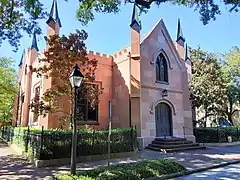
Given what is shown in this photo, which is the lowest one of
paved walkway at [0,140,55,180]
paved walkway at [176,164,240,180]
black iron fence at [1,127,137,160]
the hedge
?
paved walkway at [176,164,240,180]

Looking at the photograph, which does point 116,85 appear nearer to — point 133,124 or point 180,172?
point 133,124

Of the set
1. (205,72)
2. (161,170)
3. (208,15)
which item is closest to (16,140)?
(161,170)

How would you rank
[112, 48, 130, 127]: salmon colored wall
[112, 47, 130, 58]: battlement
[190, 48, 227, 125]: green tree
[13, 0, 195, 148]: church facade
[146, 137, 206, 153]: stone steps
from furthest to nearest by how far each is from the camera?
[190, 48, 227, 125]: green tree
[112, 47, 130, 58]: battlement
[112, 48, 130, 127]: salmon colored wall
[13, 0, 195, 148]: church facade
[146, 137, 206, 153]: stone steps

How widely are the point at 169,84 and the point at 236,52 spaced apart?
1899 centimetres

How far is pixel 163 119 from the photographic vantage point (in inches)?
648

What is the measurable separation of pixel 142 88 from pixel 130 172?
8.75 metres

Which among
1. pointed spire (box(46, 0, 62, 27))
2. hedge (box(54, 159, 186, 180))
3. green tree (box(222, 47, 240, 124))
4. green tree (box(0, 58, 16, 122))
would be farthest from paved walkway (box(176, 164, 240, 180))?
green tree (box(0, 58, 16, 122))

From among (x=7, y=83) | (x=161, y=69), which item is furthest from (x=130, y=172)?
(x=7, y=83)

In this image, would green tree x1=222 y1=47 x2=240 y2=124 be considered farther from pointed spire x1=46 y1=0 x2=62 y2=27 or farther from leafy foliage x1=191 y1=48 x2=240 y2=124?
pointed spire x1=46 y1=0 x2=62 y2=27

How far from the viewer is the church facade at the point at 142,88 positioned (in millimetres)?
14898

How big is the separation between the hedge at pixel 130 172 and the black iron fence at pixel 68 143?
2.99 meters

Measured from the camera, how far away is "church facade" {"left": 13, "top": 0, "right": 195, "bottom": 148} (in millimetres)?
14898

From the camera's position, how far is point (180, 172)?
8016 millimetres

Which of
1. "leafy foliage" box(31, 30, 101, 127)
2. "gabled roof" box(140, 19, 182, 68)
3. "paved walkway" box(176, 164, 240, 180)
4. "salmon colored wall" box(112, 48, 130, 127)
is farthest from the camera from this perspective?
"gabled roof" box(140, 19, 182, 68)
